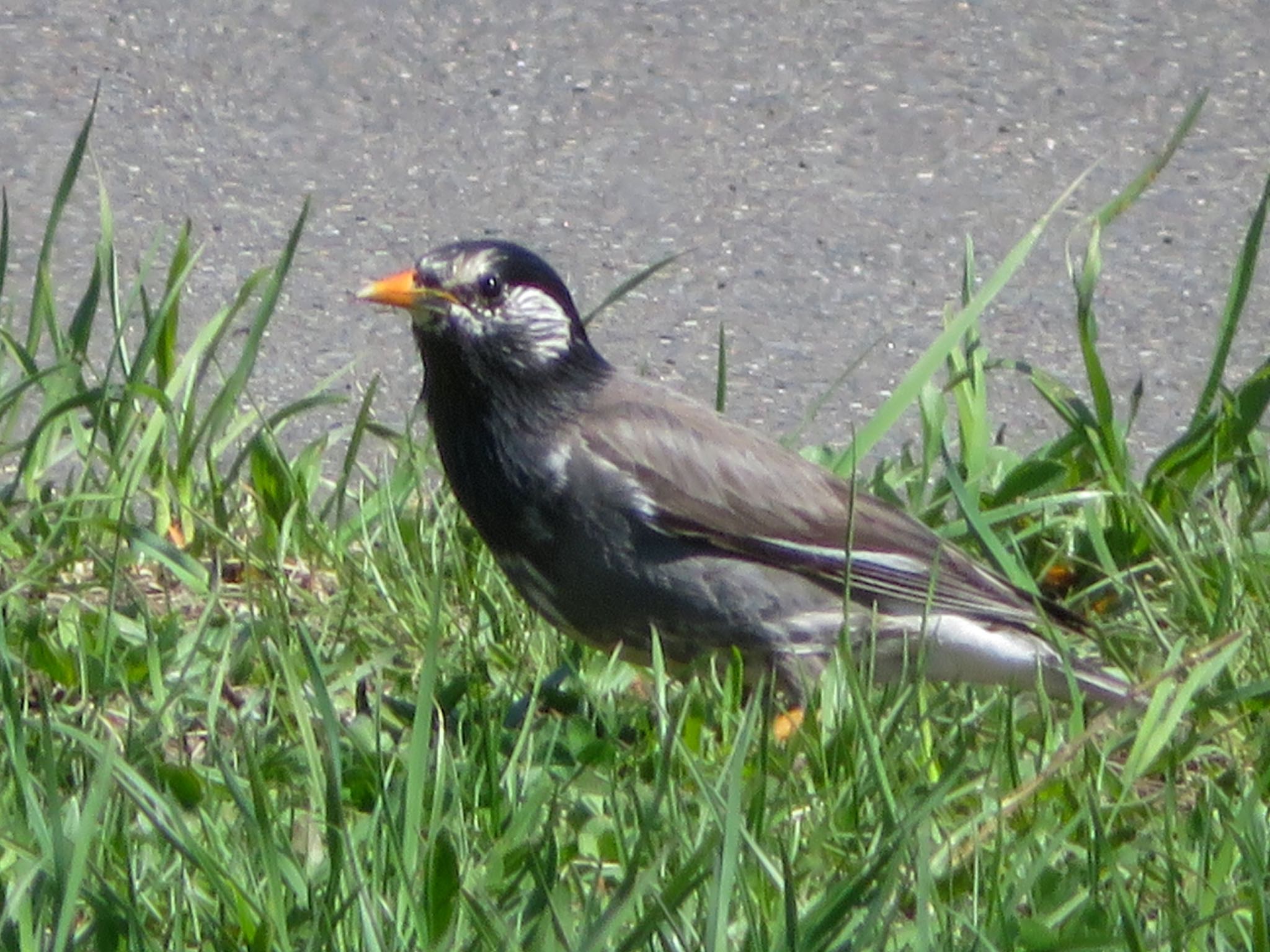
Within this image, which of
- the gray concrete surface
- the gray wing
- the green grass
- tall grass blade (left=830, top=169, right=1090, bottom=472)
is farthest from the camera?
the gray concrete surface

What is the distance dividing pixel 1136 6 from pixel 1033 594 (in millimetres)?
3884

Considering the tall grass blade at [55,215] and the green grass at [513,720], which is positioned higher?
the tall grass blade at [55,215]

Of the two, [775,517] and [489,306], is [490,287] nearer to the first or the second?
[489,306]

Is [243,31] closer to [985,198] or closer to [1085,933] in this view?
[985,198]

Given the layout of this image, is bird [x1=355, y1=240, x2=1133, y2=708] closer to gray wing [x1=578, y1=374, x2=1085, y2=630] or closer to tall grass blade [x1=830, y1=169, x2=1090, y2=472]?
gray wing [x1=578, y1=374, x2=1085, y2=630]

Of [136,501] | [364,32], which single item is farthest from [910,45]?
[136,501]

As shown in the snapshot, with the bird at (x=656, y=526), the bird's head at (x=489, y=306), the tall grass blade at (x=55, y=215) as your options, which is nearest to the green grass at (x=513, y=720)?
the tall grass blade at (x=55, y=215)

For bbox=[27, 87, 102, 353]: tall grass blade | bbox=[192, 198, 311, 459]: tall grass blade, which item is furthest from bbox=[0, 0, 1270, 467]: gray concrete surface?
bbox=[27, 87, 102, 353]: tall grass blade

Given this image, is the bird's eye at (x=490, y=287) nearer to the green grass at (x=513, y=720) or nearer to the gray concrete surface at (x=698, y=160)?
the green grass at (x=513, y=720)

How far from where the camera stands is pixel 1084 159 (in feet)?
22.5

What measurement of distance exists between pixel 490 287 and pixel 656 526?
1.83ft

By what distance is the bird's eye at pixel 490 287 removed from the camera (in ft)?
14.5

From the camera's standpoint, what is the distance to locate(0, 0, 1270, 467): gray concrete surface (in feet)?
20.2

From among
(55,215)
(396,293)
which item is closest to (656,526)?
(396,293)
